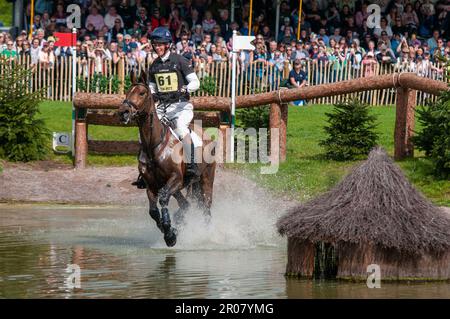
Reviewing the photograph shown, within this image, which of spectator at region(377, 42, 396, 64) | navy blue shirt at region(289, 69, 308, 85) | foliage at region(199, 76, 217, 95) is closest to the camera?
navy blue shirt at region(289, 69, 308, 85)

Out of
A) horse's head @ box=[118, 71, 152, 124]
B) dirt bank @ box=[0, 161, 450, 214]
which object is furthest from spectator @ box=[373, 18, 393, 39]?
horse's head @ box=[118, 71, 152, 124]

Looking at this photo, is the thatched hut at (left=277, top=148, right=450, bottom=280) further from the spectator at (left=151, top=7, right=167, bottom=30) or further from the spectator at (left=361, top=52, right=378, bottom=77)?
the spectator at (left=151, top=7, right=167, bottom=30)

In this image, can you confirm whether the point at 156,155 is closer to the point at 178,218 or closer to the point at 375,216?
the point at 178,218

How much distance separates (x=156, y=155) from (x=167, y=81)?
1.34 meters

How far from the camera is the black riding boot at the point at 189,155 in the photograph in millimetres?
16188

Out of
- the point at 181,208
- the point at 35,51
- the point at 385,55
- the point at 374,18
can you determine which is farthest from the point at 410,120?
the point at 35,51

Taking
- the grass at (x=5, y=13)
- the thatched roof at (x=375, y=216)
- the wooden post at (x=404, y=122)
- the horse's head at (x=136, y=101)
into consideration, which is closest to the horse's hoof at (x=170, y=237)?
the horse's head at (x=136, y=101)

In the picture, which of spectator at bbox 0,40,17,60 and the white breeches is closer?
the white breeches

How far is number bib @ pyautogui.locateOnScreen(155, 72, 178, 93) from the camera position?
53.8 feet

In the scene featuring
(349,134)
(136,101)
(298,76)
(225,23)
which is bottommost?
(349,134)

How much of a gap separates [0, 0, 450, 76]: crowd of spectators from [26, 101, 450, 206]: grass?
85.5 inches

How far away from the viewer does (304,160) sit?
2306 centimetres

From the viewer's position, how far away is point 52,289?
11484mm

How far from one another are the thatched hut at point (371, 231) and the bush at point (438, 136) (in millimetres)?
7700
